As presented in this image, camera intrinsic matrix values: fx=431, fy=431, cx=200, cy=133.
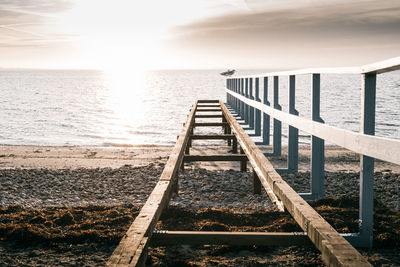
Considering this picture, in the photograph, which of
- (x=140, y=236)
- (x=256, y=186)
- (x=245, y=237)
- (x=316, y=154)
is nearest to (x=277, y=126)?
(x=256, y=186)

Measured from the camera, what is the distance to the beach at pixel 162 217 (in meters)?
3.28

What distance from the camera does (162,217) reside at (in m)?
4.43

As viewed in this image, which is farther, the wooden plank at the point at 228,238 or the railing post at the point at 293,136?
the railing post at the point at 293,136

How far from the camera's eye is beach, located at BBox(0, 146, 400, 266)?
129 inches

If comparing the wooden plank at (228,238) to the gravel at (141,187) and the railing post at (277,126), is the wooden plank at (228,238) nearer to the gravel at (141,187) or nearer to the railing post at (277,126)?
the gravel at (141,187)

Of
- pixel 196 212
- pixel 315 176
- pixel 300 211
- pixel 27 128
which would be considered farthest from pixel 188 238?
pixel 27 128

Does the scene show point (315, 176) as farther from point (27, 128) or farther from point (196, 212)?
point (27, 128)

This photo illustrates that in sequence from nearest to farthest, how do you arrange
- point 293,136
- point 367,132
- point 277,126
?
point 367,132 → point 293,136 → point 277,126

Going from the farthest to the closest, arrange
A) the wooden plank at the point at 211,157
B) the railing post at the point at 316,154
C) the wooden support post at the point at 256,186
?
the wooden support post at the point at 256,186 < the wooden plank at the point at 211,157 < the railing post at the point at 316,154

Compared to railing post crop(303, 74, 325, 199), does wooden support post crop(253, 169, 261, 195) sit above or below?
below

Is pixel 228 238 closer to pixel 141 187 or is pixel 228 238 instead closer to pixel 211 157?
pixel 211 157

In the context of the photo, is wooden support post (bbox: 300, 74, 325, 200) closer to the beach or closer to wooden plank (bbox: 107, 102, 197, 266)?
the beach

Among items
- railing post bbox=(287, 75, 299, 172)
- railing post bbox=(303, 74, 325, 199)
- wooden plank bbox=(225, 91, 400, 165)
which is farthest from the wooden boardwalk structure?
railing post bbox=(287, 75, 299, 172)

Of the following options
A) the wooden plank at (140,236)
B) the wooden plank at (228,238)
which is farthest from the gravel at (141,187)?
the wooden plank at (228,238)
